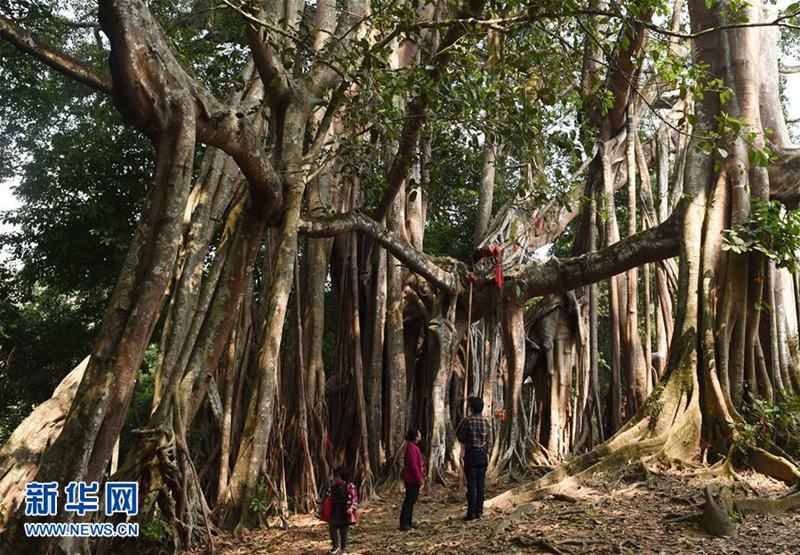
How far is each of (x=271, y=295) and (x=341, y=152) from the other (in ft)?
5.56

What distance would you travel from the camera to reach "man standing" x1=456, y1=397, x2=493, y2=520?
4.84m

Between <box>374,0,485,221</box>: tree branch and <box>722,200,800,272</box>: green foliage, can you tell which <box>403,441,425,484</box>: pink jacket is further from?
<box>722,200,800,272</box>: green foliage

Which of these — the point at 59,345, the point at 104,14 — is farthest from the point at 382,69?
the point at 59,345

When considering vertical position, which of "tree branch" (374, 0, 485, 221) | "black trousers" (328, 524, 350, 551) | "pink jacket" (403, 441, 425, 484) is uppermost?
"tree branch" (374, 0, 485, 221)

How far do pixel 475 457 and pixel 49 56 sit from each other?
4.19 m

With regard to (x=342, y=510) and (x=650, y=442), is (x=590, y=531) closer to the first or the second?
(x=650, y=442)

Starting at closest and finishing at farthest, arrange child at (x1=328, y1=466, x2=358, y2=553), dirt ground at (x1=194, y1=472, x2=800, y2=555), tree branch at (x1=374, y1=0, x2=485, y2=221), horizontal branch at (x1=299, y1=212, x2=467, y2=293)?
dirt ground at (x1=194, y1=472, x2=800, y2=555), child at (x1=328, y1=466, x2=358, y2=553), tree branch at (x1=374, y1=0, x2=485, y2=221), horizontal branch at (x1=299, y1=212, x2=467, y2=293)

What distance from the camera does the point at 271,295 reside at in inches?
196

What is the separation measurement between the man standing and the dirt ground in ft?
0.46

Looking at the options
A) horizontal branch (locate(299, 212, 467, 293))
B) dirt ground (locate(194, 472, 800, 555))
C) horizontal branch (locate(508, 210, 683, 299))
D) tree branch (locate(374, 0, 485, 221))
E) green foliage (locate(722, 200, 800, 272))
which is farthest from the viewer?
horizontal branch (locate(508, 210, 683, 299))

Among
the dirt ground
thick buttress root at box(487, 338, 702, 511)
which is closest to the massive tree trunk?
thick buttress root at box(487, 338, 702, 511)

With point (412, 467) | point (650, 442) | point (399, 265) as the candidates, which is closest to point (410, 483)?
point (412, 467)

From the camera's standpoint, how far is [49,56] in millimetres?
4719

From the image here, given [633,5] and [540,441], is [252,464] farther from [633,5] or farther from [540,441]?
[540,441]
